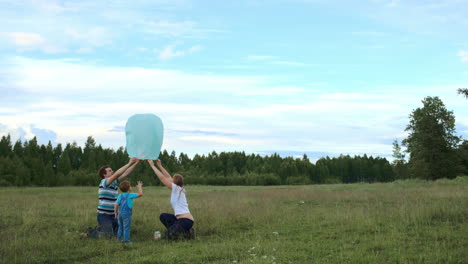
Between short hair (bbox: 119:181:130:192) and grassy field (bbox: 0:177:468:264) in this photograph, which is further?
short hair (bbox: 119:181:130:192)

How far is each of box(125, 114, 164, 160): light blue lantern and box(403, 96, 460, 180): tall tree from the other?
184 ft

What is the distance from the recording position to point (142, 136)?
32.7 ft

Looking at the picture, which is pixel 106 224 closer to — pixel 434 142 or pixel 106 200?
pixel 106 200

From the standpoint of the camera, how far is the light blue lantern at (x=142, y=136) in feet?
32.6

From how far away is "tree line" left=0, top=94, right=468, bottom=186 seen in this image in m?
59.2

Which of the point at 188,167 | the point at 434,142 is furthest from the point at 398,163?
the point at 188,167

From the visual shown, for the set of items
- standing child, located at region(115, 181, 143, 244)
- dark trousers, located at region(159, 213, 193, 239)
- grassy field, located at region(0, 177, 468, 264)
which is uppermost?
standing child, located at region(115, 181, 143, 244)

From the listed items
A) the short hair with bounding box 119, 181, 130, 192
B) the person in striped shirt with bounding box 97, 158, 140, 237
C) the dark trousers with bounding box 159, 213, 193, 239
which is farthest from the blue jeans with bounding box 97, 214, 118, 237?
the dark trousers with bounding box 159, 213, 193, 239

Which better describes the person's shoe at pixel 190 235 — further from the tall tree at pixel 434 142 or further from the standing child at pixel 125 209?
the tall tree at pixel 434 142

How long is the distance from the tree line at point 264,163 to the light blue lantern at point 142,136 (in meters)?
56.0

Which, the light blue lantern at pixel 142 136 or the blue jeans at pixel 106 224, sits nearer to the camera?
the light blue lantern at pixel 142 136

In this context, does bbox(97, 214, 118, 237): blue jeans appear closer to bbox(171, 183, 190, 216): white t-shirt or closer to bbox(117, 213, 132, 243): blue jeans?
bbox(117, 213, 132, 243): blue jeans

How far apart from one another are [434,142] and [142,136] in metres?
56.5

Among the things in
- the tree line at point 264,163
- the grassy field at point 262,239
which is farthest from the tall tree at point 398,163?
the grassy field at point 262,239
